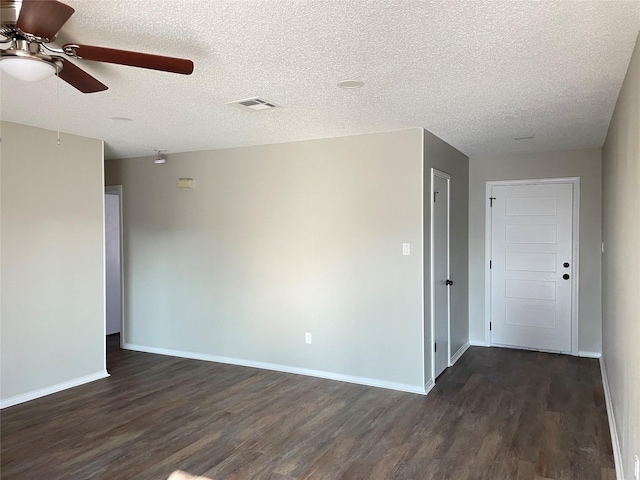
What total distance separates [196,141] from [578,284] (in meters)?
4.59

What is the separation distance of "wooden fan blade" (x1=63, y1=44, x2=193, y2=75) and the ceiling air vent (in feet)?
4.11

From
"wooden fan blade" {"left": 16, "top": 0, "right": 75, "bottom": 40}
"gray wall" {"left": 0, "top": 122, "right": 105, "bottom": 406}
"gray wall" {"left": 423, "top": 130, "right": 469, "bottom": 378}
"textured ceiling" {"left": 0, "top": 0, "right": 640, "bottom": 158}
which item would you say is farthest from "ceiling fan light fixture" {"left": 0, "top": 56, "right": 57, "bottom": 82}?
"gray wall" {"left": 423, "top": 130, "right": 469, "bottom": 378}

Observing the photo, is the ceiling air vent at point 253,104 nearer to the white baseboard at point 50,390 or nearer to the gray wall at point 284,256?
the gray wall at point 284,256

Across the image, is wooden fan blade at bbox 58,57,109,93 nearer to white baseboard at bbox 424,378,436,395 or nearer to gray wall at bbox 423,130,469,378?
gray wall at bbox 423,130,469,378

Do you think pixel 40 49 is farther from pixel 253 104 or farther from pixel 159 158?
pixel 159 158

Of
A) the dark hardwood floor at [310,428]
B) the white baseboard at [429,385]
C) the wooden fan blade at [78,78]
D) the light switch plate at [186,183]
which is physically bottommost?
the dark hardwood floor at [310,428]

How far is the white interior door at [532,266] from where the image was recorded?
5.41 metres

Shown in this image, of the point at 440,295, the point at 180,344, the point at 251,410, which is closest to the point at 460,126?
the point at 440,295

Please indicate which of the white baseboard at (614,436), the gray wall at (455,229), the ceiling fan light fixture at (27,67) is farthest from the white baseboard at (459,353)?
the ceiling fan light fixture at (27,67)

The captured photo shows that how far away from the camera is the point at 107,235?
22.0ft

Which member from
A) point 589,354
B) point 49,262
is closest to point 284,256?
point 49,262

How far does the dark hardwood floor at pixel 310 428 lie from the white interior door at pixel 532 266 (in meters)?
0.79

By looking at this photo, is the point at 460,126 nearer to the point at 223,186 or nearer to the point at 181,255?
the point at 223,186

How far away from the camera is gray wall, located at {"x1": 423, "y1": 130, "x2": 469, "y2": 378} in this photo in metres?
4.24
